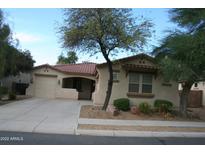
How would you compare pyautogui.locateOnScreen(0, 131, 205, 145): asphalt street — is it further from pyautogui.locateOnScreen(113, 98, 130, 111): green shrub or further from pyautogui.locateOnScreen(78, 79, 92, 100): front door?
pyautogui.locateOnScreen(78, 79, 92, 100): front door

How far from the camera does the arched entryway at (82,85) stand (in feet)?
99.8

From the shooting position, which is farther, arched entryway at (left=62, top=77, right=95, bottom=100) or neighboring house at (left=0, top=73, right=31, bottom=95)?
neighboring house at (left=0, top=73, right=31, bottom=95)

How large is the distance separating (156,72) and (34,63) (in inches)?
516

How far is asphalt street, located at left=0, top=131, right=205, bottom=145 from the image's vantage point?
8.92 metres

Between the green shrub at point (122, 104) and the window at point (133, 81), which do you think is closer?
the green shrub at point (122, 104)

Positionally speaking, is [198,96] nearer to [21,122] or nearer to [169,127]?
[169,127]

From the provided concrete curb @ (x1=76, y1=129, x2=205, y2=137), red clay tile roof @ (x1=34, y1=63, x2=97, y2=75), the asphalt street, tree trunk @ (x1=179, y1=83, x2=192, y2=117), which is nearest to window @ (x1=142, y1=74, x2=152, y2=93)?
tree trunk @ (x1=179, y1=83, x2=192, y2=117)

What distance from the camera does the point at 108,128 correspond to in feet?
39.5

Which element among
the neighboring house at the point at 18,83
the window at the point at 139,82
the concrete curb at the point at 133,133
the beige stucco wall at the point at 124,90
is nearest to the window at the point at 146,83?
the window at the point at 139,82

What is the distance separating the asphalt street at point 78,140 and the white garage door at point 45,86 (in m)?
17.9

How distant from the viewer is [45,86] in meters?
28.2

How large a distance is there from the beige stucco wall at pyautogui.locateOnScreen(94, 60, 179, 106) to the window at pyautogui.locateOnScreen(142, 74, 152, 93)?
0.28m

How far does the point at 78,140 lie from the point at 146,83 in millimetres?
11739

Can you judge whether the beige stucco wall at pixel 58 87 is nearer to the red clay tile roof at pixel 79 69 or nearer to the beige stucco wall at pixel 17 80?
the red clay tile roof at pixel 79 69
